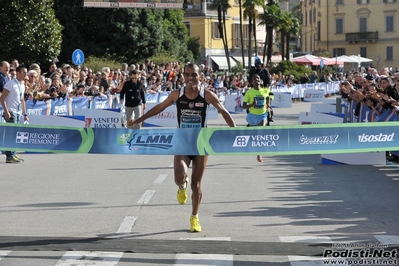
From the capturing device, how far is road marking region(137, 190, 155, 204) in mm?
12656

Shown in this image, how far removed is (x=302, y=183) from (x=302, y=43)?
115 metres

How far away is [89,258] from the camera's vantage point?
8.64 metres

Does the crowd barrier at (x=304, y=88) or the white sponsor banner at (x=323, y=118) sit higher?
the crowd barrier at (x=304, y=88)

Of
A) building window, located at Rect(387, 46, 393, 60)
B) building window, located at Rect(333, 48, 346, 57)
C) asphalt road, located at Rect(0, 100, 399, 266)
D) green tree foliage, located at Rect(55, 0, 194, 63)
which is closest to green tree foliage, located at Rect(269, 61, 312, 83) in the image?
green tree foliage, located at Rect(55, 0, 194, 63)

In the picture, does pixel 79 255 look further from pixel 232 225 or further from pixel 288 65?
pixel 288 65

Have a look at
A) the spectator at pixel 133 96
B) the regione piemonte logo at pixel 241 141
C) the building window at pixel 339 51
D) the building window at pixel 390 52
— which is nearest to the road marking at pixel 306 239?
the regione piemonte logo at pixel 241 141

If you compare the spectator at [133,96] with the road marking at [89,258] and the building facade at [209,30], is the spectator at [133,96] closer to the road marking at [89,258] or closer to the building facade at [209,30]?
the road marking at [89,258]

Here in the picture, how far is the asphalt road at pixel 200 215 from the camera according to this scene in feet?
29.1

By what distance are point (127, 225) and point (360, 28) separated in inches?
4087

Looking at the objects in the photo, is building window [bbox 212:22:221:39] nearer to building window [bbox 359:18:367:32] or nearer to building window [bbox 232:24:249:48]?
building window [bbox 232:24:249:48]

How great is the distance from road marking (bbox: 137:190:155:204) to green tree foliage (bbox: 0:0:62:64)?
A: 19992 millimetres

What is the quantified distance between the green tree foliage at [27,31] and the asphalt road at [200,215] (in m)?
15.0

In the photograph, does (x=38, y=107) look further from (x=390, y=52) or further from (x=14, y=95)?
(x=390, y=52)

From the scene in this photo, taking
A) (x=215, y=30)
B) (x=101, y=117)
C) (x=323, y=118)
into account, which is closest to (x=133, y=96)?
(x=101, y=117)
